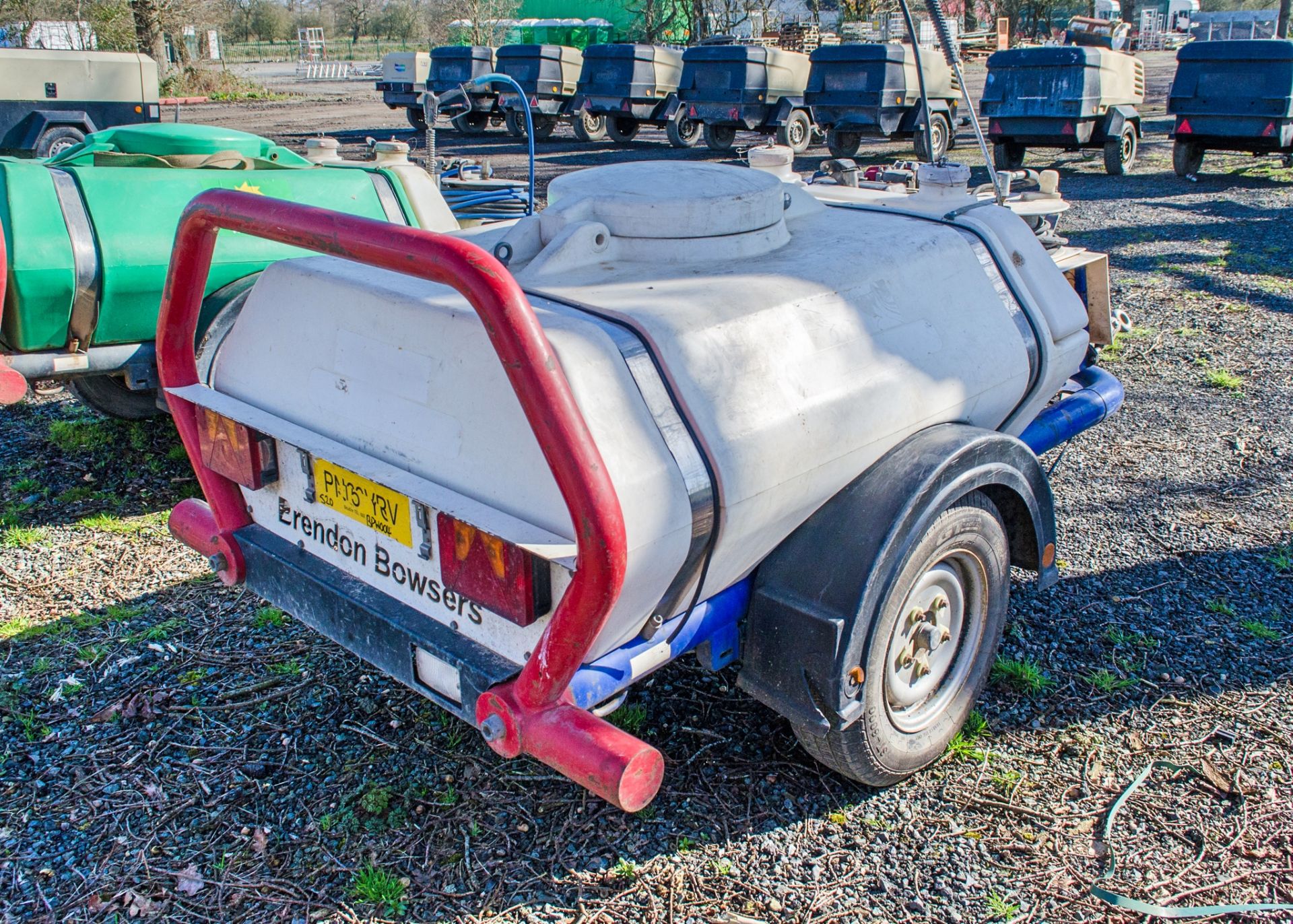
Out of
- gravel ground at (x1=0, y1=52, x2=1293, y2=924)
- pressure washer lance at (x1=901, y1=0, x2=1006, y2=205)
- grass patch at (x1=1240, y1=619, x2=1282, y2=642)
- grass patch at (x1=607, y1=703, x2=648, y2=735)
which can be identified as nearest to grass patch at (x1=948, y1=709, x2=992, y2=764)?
gravel ground at (x1=0, y1=52, x2=1293, y2=924)

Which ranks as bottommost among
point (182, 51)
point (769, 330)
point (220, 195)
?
point (769, 330)

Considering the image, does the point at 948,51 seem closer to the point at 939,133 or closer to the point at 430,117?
the point at 430,117

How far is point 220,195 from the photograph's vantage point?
2047 mm

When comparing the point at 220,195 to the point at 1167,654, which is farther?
the point at 1167,654

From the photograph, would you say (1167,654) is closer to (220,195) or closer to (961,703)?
(961,703)

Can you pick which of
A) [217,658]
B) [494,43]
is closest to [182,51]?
[494,43]

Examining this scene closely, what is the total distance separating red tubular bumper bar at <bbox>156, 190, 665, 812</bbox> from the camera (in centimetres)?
164

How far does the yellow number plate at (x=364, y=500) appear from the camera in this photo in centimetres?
220

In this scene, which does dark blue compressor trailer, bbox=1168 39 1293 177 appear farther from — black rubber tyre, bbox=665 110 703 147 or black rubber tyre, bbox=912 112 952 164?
black rubber tyre, bbox=665 110 703 147

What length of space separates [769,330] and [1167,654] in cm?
183

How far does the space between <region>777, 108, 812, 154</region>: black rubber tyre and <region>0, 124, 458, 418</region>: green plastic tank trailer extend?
1259 cm

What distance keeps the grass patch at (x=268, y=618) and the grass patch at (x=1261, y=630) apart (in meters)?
3.03

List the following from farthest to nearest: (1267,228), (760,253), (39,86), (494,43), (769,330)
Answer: (494,43) → (39,86) → (1267,228) → (760,253) → (769,330)

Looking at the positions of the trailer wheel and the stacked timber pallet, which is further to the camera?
the stacked timber pallet
